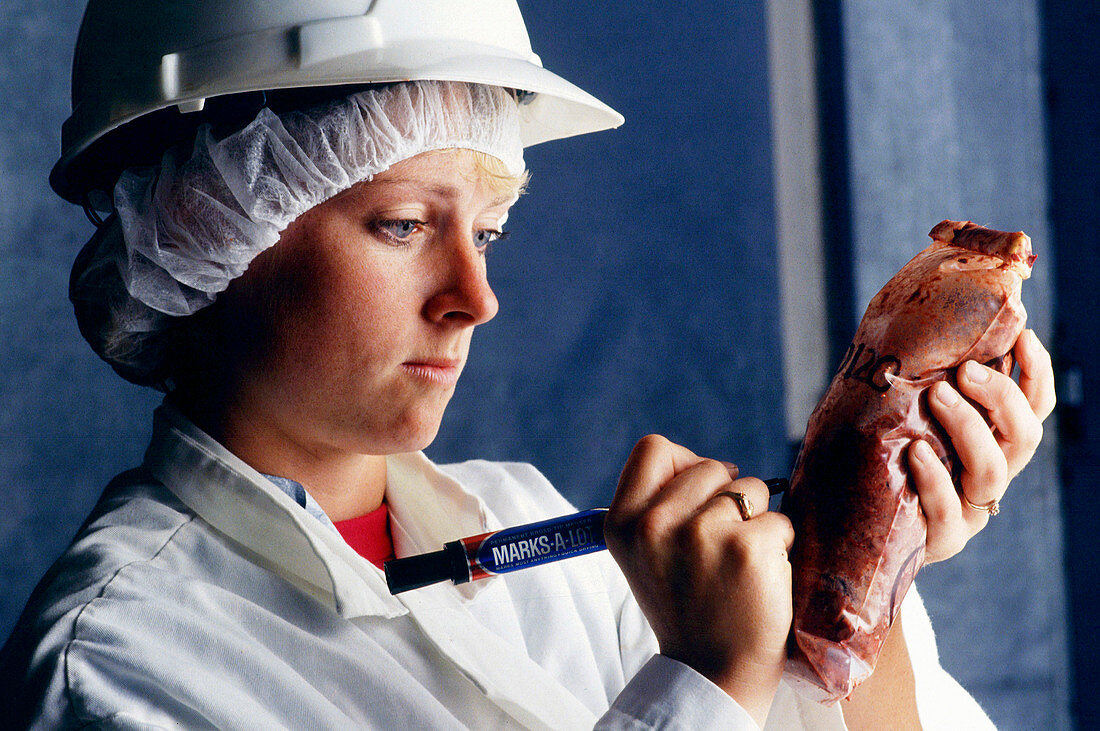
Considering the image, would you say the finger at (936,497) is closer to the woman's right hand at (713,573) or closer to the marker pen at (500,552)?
the woman's right hand at (713,573)

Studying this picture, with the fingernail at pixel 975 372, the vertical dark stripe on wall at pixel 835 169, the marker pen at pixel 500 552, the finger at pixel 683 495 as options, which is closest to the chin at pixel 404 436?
the marker pen at pixel 500 552

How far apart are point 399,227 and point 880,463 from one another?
1.45 feet

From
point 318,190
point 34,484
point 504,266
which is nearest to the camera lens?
point 318,190

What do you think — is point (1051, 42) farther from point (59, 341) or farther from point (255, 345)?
point (59, 341)

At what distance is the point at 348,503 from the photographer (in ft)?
3.12

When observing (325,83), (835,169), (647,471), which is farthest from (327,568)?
(835,169)

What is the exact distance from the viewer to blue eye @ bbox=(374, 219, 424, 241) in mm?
808

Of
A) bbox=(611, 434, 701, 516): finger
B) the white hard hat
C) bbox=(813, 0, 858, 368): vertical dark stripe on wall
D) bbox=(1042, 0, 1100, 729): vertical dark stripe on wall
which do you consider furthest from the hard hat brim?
bbox=(1042, 0, 1100, 729): vertical dark stripe on wall

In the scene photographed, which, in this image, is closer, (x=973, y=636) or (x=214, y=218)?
(x=214, y=218)

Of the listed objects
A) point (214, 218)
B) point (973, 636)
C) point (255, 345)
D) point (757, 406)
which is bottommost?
point (973, 636)

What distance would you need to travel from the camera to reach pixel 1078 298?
6.40 feet

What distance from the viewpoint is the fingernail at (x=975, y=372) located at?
685mm

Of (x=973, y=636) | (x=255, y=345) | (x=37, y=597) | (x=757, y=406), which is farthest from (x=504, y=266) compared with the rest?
(x=973, y=636)

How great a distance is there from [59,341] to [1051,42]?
1984 millimetres
